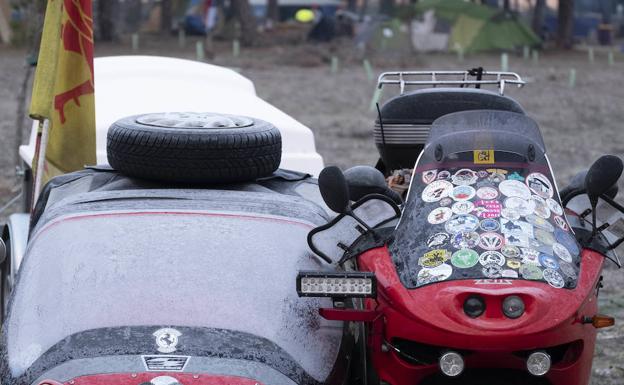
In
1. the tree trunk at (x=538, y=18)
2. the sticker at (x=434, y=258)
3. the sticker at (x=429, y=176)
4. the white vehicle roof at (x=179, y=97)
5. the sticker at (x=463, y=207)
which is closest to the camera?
the sticker at (x=434, y=258)

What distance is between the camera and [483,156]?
182 inches

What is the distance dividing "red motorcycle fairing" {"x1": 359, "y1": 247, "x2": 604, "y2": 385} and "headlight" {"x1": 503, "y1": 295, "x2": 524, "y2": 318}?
18 millimetres

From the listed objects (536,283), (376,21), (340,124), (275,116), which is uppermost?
(536,283)

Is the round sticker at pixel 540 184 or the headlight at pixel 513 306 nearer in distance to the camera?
the headlight at pixel 513 306

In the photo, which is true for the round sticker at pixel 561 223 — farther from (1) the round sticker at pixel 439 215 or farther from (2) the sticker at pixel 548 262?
(1) the round sticker at pixel 439 215

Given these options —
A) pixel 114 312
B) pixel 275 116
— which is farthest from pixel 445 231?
pixel 275 116

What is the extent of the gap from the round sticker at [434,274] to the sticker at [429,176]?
1.96 ft

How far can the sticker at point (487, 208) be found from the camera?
434 centimetres

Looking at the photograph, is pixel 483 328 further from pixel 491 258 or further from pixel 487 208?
pixel 487 208

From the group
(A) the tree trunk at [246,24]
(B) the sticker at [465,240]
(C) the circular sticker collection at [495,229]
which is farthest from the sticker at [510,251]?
(A) the tree trunk at [246,24]

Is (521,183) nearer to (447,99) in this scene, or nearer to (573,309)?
(573,309)

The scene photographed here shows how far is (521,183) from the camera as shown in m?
4.55

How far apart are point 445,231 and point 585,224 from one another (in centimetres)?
87

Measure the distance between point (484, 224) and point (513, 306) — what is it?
44cm
